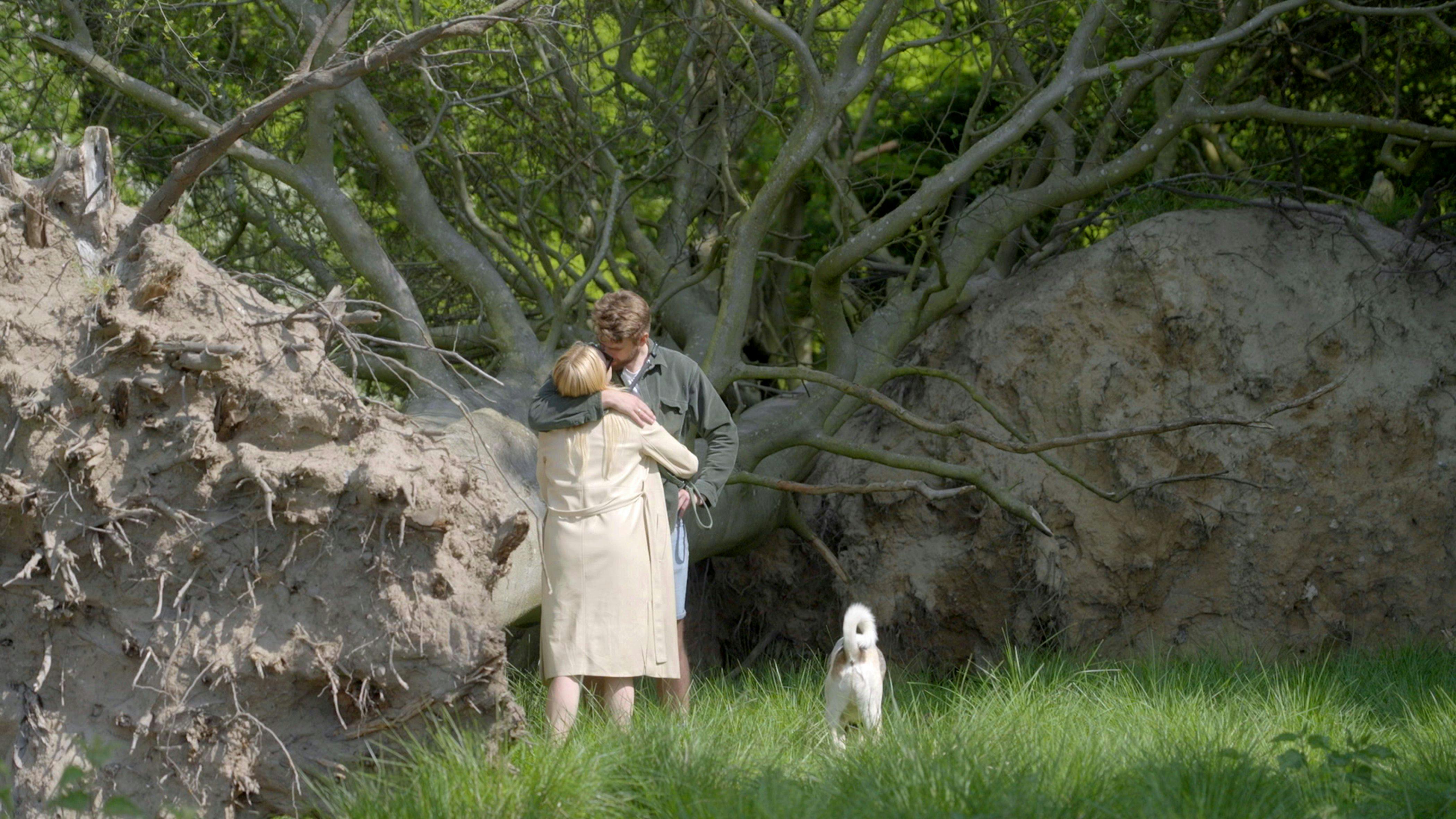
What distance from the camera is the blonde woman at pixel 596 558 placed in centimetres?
479

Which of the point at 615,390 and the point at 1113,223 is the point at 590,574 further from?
the point at 1113,223

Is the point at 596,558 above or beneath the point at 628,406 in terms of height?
beneath

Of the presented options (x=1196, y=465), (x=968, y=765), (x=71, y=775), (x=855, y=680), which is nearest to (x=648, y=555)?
(x=855, y=680)

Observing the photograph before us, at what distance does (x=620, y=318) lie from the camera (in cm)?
502

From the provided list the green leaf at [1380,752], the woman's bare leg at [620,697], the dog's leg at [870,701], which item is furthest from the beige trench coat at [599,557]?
the green leaf at [1380,752]

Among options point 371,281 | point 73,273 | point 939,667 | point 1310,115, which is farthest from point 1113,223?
point 73,273

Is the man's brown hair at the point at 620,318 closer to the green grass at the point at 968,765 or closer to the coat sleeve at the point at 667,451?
the coat sleeve at the point at 667,451

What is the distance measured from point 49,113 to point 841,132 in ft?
17.8

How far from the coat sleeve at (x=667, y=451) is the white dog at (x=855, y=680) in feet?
2.78

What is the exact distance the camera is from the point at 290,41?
24.7ft

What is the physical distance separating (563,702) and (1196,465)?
4.60 m

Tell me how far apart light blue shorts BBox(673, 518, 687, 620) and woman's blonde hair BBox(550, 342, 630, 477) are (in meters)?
0.64

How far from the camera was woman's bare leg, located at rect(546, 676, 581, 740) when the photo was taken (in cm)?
471

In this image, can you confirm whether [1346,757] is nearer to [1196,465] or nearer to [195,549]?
[195,549]
